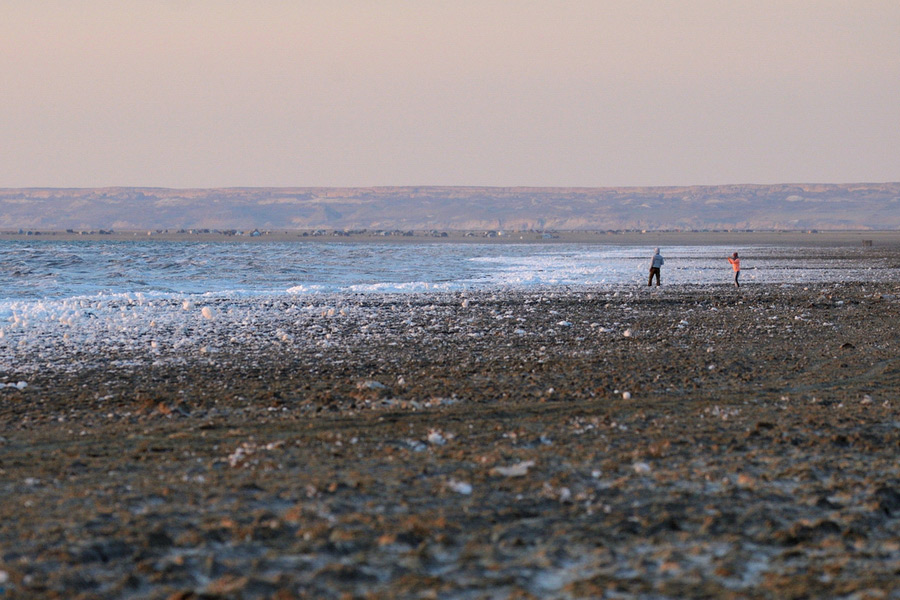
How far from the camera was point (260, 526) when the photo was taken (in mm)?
5219

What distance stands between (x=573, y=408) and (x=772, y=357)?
4400 millimetres

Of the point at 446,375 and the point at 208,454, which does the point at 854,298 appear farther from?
the point at 208,454

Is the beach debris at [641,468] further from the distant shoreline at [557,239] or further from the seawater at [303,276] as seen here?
the distant shoreline at [557,239]

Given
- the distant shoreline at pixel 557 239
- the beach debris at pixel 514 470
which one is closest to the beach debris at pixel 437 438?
the beach debris at pixel 514 470

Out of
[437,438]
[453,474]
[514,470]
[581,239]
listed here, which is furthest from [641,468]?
[581,239]

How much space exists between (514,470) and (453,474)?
400 mm

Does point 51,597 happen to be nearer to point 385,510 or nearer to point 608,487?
point 385,510

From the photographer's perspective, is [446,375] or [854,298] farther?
[854,298]

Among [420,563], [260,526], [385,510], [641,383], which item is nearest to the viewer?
[420,563]

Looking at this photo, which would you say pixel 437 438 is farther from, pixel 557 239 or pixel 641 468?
pixel 557 239

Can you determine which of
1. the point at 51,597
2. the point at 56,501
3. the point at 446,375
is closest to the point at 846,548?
the point at 51,597

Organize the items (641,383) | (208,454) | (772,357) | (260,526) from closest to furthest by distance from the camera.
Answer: (260,526), (208,454), (641,383), (772,357)

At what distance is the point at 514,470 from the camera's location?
643cm

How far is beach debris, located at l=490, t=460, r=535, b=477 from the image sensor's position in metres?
6.35
